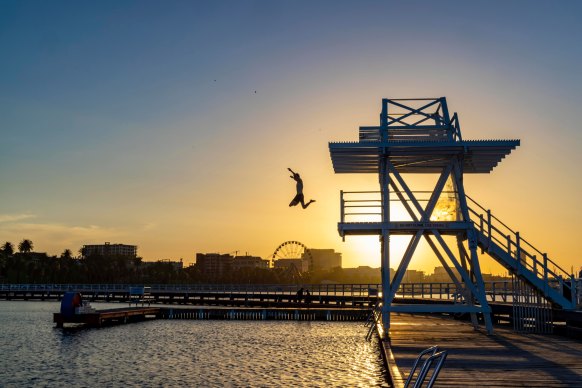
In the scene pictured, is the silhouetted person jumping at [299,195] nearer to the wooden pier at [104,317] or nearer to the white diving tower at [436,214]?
the white diving tower at [436,214]

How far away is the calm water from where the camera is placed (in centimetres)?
2216

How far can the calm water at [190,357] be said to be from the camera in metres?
22.2

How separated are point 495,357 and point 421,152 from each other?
1163 cm

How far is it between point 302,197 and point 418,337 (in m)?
7.64

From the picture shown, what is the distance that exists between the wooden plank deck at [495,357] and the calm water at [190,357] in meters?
2.18

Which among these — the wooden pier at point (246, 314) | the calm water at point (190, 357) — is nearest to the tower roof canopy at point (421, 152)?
the calm water at point (190, 357)

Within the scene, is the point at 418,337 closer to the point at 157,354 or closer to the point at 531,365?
the point at 531,365

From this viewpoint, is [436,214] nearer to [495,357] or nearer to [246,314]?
[495,357]

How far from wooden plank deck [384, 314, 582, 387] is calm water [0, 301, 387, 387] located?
218 cm

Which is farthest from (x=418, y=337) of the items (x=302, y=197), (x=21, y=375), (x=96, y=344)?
(x=96, y=344)

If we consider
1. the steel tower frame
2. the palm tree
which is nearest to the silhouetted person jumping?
the steel tower frame

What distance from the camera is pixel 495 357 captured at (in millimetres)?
18656

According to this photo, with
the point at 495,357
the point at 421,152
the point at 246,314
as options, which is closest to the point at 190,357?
the point at 421,152

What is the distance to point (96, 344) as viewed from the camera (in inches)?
1356
